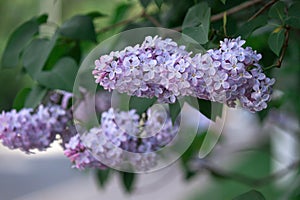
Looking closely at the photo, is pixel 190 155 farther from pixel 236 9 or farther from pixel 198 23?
pixel 198 23

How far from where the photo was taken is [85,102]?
1101 mm

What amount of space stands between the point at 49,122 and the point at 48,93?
0.11 meters

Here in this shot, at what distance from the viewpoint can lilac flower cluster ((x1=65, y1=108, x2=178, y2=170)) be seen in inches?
39.0

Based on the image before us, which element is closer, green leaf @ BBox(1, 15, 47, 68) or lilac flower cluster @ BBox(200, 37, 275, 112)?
lilac flower cluster @ BBox(200, 37, 275, 112)

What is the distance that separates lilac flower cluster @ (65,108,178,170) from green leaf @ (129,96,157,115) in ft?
0.27

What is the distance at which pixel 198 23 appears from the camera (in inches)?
37.5

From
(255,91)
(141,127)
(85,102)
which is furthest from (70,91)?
(255,91)

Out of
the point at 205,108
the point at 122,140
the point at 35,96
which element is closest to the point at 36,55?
the point at 35,96

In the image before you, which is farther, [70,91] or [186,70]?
[70,91]

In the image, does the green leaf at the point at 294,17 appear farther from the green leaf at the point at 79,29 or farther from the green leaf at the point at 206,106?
the green leaf at the point at 79,29

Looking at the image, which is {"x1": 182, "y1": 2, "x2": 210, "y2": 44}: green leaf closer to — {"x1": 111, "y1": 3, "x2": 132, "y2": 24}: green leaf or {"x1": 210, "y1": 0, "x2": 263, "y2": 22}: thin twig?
{"x1": 210, "y1": 0, "x2": 263, "y2": 22}: thin twig

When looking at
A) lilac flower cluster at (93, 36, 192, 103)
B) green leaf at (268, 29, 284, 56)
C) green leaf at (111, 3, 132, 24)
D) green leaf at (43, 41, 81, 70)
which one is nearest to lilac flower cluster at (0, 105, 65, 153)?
green leaf at (43, 41, 81, 70)

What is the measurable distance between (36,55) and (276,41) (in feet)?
1.58

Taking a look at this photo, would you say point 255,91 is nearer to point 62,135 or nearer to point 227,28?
point 227,28
